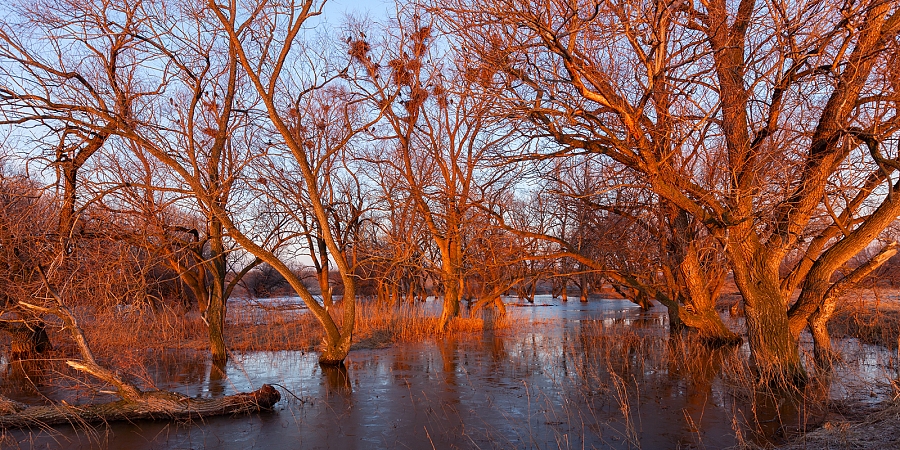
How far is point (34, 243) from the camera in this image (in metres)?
10.1

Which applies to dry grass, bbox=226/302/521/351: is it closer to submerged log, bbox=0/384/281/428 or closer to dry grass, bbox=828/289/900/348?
submerged log, bbox=0/384/281/428

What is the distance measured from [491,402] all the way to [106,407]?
5040 millimetres

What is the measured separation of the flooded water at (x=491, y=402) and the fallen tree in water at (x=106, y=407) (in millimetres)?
146

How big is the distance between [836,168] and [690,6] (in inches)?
125

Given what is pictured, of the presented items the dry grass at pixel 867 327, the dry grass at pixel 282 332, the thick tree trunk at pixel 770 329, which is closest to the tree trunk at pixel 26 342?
the dry grass at pixel 282 332

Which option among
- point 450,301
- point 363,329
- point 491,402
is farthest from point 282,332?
point 491,402

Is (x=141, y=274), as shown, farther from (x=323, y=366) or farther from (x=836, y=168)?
(x=836, y=168)

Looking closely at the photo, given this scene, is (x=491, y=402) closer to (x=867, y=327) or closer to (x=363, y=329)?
(x=363, y=329)

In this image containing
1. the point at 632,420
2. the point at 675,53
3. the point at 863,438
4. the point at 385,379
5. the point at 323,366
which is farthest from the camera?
the point at 323,366

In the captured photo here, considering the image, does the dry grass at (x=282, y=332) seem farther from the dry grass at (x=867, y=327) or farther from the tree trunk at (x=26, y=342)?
the dry grass at (x=867, y=327)

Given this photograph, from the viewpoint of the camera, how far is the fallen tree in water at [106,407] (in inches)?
298

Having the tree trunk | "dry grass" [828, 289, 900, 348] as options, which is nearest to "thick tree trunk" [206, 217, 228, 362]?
the tree trunk

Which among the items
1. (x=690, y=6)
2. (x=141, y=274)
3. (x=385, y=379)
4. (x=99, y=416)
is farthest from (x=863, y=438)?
(x=141, y=274)

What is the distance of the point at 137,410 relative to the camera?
25.6 ft
